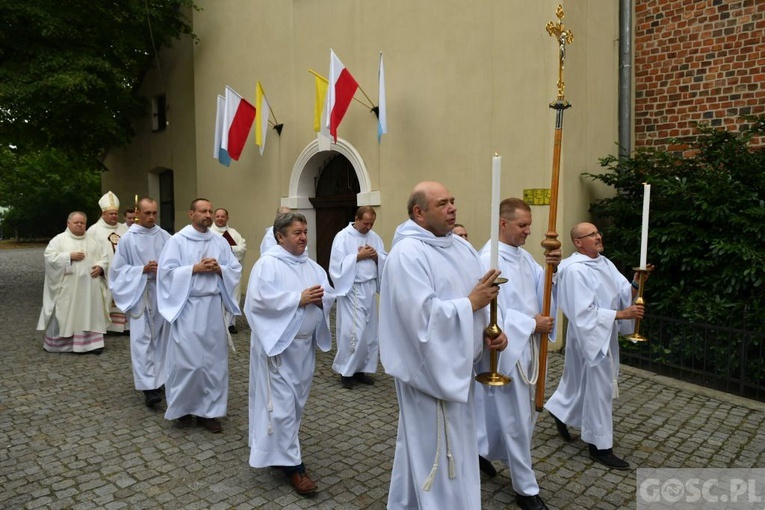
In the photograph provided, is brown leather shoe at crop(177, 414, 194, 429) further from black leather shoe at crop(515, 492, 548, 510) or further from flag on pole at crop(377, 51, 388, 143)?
flag on pole at crop(377, 51, 388, 143)

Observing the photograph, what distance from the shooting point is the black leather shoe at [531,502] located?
3.49 meters

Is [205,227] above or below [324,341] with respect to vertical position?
above

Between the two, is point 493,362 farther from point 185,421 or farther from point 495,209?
point 185,421

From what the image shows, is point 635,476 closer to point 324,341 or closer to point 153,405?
point 324,341

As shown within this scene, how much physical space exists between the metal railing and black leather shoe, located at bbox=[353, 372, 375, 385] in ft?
10.6

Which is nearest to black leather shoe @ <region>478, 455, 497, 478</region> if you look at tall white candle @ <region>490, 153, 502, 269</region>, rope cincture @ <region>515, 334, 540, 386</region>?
rope cincture @ <region>515, 334, 540, 386</region>

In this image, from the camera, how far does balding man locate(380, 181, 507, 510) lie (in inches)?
111

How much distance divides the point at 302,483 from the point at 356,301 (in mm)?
2924

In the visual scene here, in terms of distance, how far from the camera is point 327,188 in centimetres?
1120

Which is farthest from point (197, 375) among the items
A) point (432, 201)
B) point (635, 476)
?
point (635, 476)

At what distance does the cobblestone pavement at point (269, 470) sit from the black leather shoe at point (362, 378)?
0.15 m

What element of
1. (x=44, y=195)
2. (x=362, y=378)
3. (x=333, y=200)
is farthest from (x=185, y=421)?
(x=44, y=195)

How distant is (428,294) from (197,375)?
2.86 m

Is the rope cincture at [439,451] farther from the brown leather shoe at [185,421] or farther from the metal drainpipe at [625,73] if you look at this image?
the metal drainpipe at [625,73]
